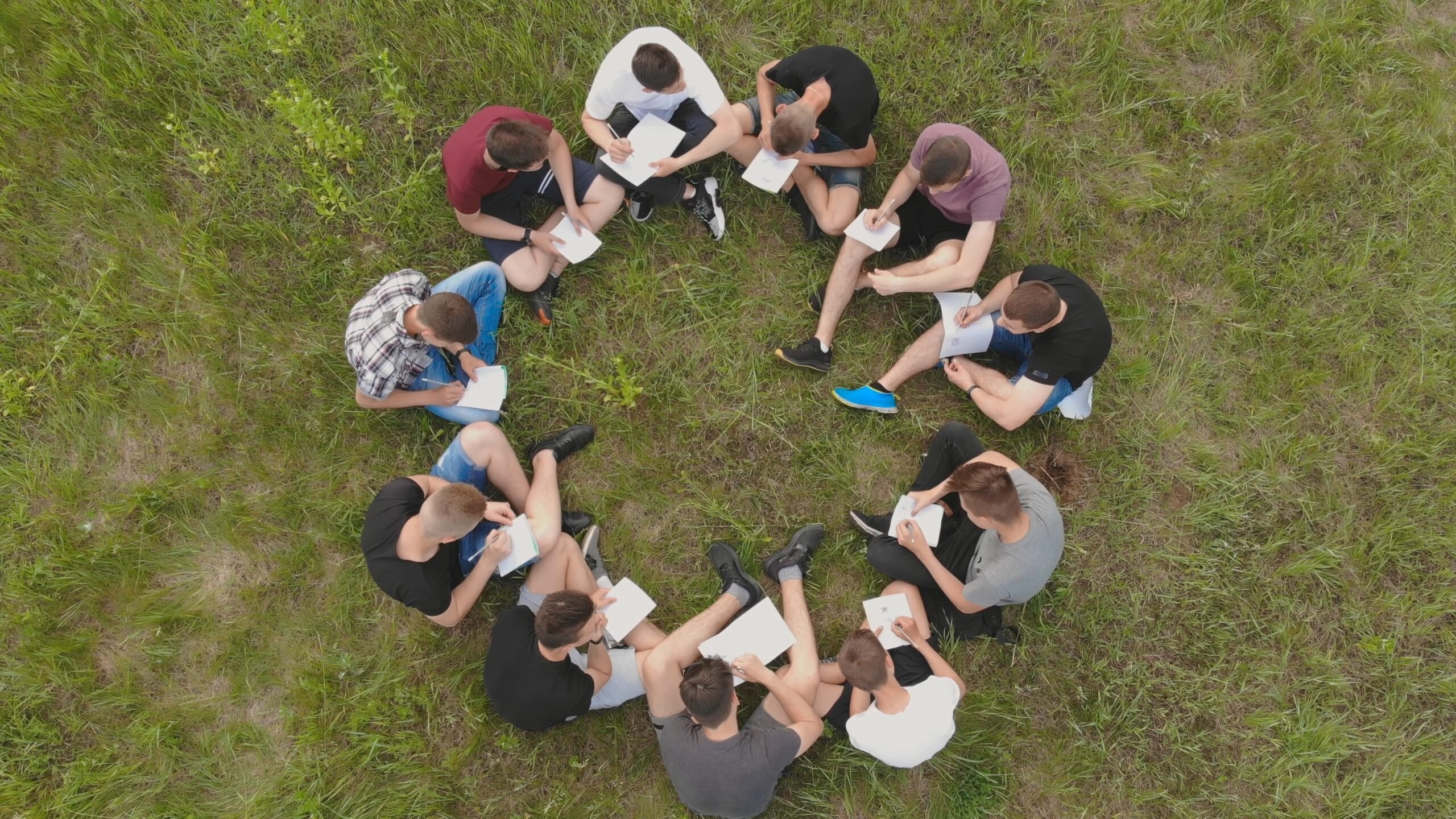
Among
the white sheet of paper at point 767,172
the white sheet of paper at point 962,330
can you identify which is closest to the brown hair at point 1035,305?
the white sheet of paper at point 962,330

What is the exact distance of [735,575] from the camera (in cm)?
573

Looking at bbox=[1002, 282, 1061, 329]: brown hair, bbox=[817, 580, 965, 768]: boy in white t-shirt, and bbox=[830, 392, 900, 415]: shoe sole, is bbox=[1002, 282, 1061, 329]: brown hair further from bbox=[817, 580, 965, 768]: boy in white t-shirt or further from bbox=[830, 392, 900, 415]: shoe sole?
bbox=[817, 580, 965, 768]: boy in white t-shirt

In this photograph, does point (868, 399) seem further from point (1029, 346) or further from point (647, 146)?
point (647, 146)

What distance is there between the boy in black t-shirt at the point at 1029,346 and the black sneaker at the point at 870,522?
3.41 ft

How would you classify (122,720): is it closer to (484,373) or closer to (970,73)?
(484,373)

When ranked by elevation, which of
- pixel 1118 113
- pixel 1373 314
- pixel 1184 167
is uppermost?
pixel 1118 113

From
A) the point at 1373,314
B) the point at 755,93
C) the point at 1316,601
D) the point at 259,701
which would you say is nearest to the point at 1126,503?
the point at 1316,601

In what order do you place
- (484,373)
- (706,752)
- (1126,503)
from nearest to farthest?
(706,752), (484,373), (1126,503)

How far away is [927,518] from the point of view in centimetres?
546

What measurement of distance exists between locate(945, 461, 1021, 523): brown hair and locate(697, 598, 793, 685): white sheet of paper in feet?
5.67

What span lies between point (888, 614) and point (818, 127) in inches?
153

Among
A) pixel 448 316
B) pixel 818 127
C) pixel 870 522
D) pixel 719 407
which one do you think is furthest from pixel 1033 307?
pixel 448 316

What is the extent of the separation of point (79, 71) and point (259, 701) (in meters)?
5.39

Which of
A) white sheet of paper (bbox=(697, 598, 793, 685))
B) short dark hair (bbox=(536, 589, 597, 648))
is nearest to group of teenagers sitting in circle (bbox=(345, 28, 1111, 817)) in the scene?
short dark hair (bbox=(536, 589, 597, 648))
